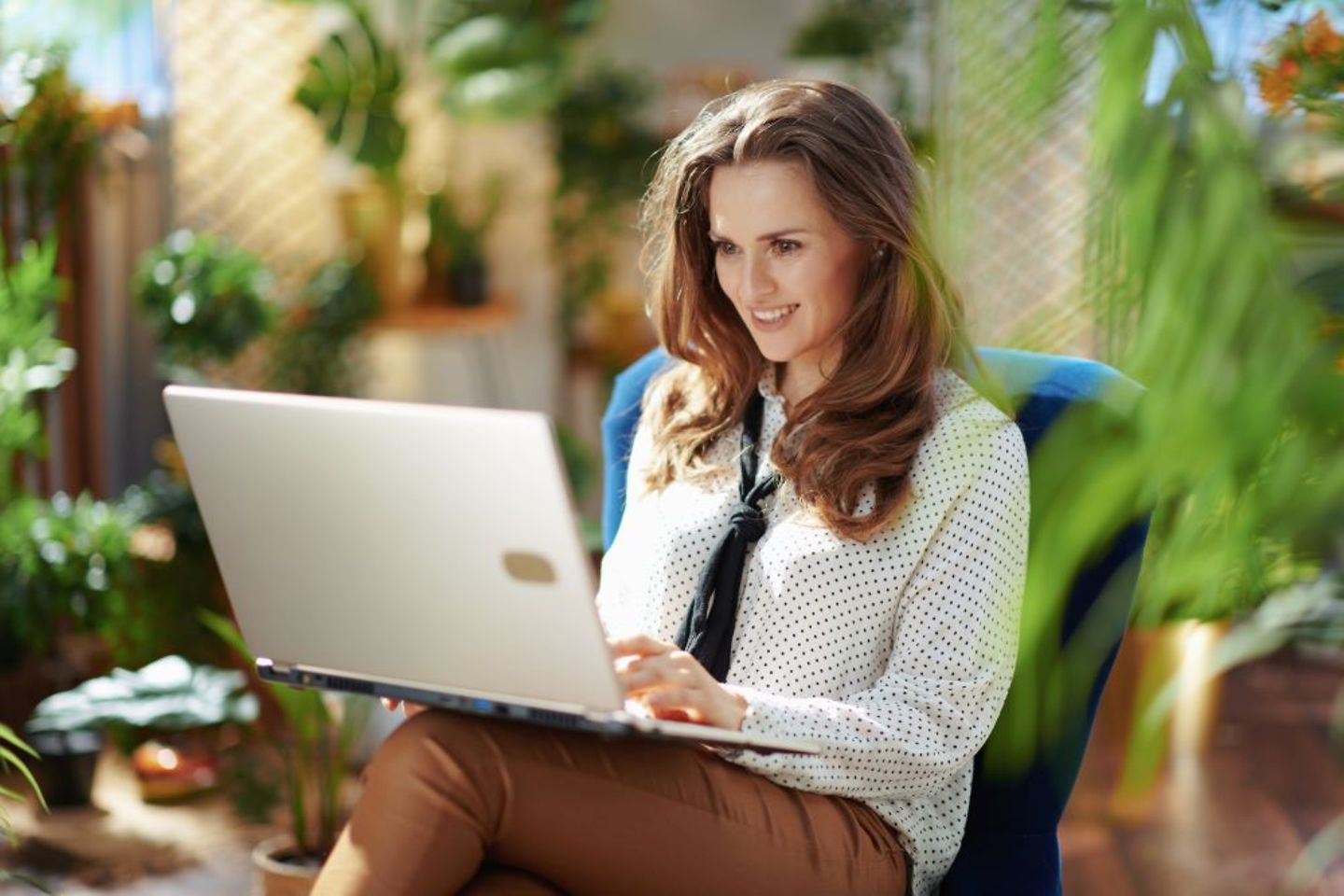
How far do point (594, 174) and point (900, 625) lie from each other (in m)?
3.47

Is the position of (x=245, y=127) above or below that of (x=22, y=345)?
above

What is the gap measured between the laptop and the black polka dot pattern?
11 cm

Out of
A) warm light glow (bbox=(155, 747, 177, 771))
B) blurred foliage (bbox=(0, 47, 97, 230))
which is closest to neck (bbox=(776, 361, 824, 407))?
blurred foliage (bbox=(0, 47, 97, 230))

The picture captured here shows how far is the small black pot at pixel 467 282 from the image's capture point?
4742 millimetres

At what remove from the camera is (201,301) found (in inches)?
135

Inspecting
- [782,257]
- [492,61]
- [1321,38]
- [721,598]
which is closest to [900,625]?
[721,598]

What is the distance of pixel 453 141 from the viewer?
4910mm

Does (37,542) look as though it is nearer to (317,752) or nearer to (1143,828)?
(317,752)

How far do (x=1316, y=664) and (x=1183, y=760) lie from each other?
2.39ft

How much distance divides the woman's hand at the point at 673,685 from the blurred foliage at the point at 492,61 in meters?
3.09

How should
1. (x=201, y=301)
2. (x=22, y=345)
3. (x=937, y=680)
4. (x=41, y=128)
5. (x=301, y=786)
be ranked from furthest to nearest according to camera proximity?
(x=201, y=301) < (x=41, y=128) < (x=22, y=345) < (x=301, y=786) < (x=937, y=680)

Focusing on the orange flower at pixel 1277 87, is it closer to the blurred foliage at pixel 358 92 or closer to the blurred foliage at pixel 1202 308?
the blurred foliage at pixel 1202 308

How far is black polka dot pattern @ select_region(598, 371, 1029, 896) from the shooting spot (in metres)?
1.51

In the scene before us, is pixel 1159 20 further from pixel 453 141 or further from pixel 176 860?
pixel 453 141
